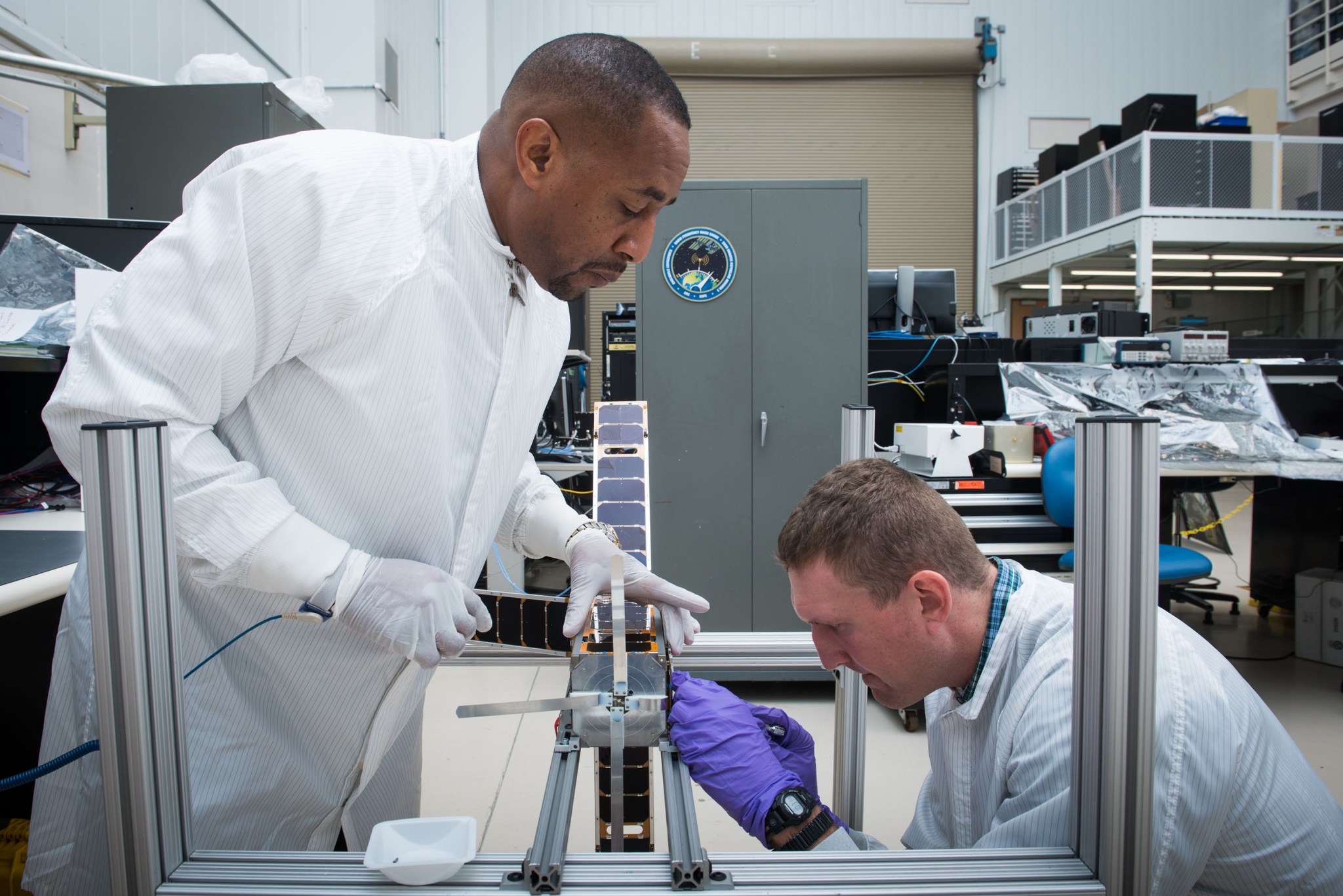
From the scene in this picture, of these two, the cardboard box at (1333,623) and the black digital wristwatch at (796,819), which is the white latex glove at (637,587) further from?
the cardboard box at (1333,623)

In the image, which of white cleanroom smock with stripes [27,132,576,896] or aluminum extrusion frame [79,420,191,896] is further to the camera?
white cleanroom smock with stripes [27,132,576,896]

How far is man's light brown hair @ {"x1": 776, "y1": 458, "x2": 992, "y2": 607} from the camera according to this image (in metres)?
0.88

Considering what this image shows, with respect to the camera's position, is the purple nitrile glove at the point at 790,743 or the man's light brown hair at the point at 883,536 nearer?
the man's light brown hair at the point at 883,536

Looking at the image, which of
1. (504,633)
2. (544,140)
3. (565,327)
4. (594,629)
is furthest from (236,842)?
(544,140)

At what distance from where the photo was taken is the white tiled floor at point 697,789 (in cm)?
204

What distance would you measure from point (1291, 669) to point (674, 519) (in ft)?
8.13

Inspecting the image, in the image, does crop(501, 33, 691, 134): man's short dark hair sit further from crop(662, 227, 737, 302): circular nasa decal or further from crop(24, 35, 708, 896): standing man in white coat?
crop(662, 227, 737, 302): circular nasa decal

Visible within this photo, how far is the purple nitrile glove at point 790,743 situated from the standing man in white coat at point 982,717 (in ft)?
0.45

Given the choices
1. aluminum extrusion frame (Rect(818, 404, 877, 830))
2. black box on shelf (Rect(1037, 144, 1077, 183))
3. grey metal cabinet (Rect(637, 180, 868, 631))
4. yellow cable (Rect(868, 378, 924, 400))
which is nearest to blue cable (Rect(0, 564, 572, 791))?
aluminum extrusion frame (Rect(818, 404, 877, 830))

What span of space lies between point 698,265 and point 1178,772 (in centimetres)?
235

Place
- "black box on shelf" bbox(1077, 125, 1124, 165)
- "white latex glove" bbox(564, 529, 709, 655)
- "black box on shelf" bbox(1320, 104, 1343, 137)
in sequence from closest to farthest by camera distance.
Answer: "white latex glove" bbox(564, 529, 709, 655)
"black box on shelf" bbox(1320, 104, 1343, 137)
"black box on shelf" bbox(1077, 125, 1124, 165)

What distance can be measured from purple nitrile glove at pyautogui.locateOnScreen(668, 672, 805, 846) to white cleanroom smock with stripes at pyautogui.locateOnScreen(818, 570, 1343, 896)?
0.34ft

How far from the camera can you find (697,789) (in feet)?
6.86

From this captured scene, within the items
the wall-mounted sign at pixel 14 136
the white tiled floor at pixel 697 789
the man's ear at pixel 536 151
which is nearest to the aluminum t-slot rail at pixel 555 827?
the man's ear at pixel 536 151
